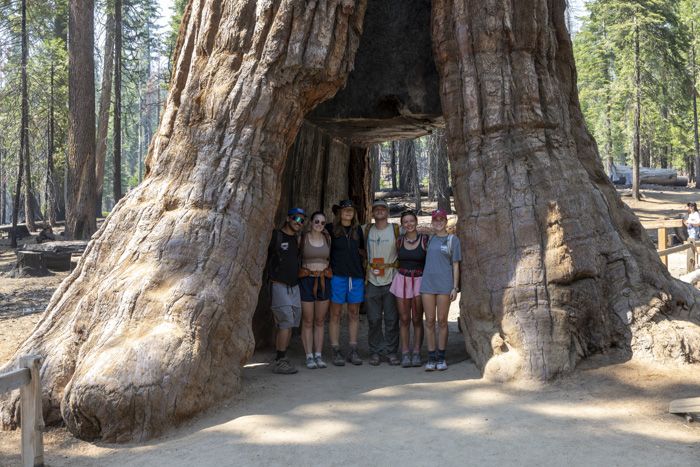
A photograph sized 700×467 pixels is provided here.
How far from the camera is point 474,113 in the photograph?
21.9ft

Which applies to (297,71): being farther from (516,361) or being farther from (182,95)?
(516,361)

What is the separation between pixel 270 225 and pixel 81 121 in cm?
1231

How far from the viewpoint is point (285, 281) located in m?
6.41

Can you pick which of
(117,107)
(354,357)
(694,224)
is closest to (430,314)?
(354,357)

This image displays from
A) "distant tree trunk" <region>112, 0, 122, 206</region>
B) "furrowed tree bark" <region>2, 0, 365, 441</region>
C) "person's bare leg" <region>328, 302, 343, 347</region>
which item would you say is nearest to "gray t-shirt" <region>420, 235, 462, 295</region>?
"person's bare leg" <region>328, 302, 343, 347</region>

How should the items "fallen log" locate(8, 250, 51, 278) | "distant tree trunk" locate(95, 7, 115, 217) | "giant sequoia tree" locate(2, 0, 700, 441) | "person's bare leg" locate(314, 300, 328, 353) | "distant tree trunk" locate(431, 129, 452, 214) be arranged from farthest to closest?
"distant tree trunk" locate(95, 7, 115, 217)
"distant tree trunk" locate(431, 129, 452, 214)
"fallen log" locate(8, 250, 51, 278)
"person's bare leg" locate(314, 300, 328, 353)
"giant sequoia tree" locate(2, 0, 700, 441)

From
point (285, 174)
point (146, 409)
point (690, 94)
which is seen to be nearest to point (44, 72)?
point (285, 174)

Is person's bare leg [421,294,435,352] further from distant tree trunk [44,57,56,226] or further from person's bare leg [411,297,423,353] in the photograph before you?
distant tree trunk [44,57,56,226]

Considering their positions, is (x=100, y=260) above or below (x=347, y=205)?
below

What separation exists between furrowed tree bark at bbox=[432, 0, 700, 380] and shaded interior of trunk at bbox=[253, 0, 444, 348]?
44.5 inches

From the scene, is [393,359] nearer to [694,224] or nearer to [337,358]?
[337,358]

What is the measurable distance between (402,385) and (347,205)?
203 cm

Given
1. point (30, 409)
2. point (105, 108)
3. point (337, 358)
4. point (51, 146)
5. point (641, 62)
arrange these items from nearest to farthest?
point (30, 409), point (337, 358), point (51, 146), point (105, 108), point (641, 62)

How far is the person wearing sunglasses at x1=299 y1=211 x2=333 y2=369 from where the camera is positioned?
21.6ft
